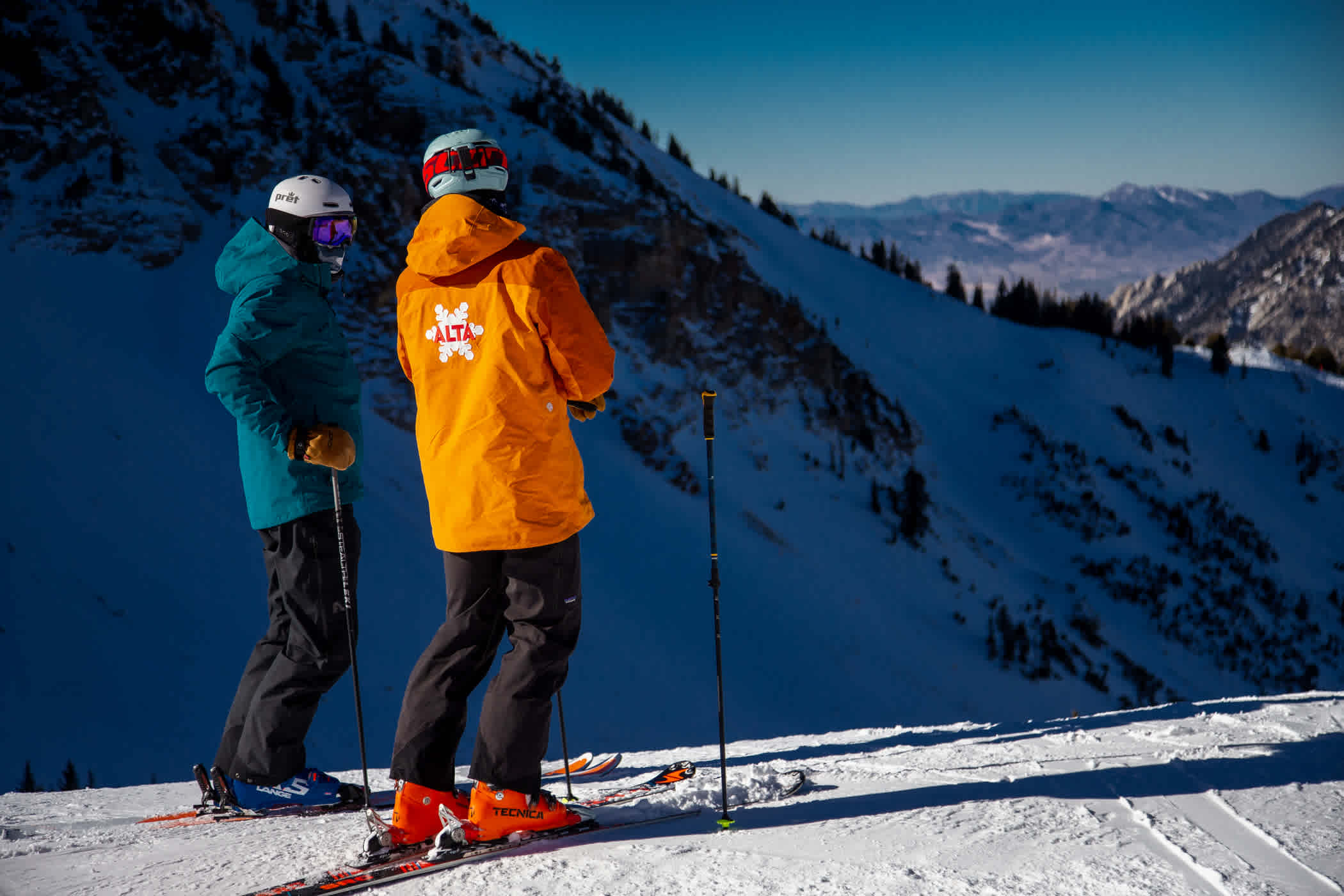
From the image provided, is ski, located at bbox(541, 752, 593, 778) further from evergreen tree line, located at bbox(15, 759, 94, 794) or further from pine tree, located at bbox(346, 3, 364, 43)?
pine tree, located at bbox(346, 3, 364, 43)

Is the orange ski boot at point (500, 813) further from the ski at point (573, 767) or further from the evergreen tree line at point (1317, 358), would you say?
the evergreen tree line at point (1317, 358)

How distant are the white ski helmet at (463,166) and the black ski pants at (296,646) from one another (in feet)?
5.07

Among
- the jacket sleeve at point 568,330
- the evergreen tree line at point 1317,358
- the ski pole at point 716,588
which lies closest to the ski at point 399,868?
the ski pole at point 716,588

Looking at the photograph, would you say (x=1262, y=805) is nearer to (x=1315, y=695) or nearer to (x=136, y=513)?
(x=1315, y=695)

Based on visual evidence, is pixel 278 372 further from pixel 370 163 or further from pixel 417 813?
pixel 370 163

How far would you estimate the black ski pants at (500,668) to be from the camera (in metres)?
3.06

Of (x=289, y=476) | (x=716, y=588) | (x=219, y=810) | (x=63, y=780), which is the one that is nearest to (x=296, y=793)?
(x=219, y=810)

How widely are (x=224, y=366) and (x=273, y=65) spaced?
2324 centimetres

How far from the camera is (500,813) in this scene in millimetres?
3082

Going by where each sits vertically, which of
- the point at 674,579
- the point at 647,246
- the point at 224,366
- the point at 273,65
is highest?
the point at 273,65

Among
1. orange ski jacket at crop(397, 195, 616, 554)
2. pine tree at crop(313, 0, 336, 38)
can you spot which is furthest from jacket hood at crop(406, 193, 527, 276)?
pine tree at crop(313, 0, 336, 38)

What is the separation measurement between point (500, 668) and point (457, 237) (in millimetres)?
1526

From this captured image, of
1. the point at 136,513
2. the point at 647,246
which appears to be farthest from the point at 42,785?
the point at 647,246

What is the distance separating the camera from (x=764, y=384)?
85.9 ft
